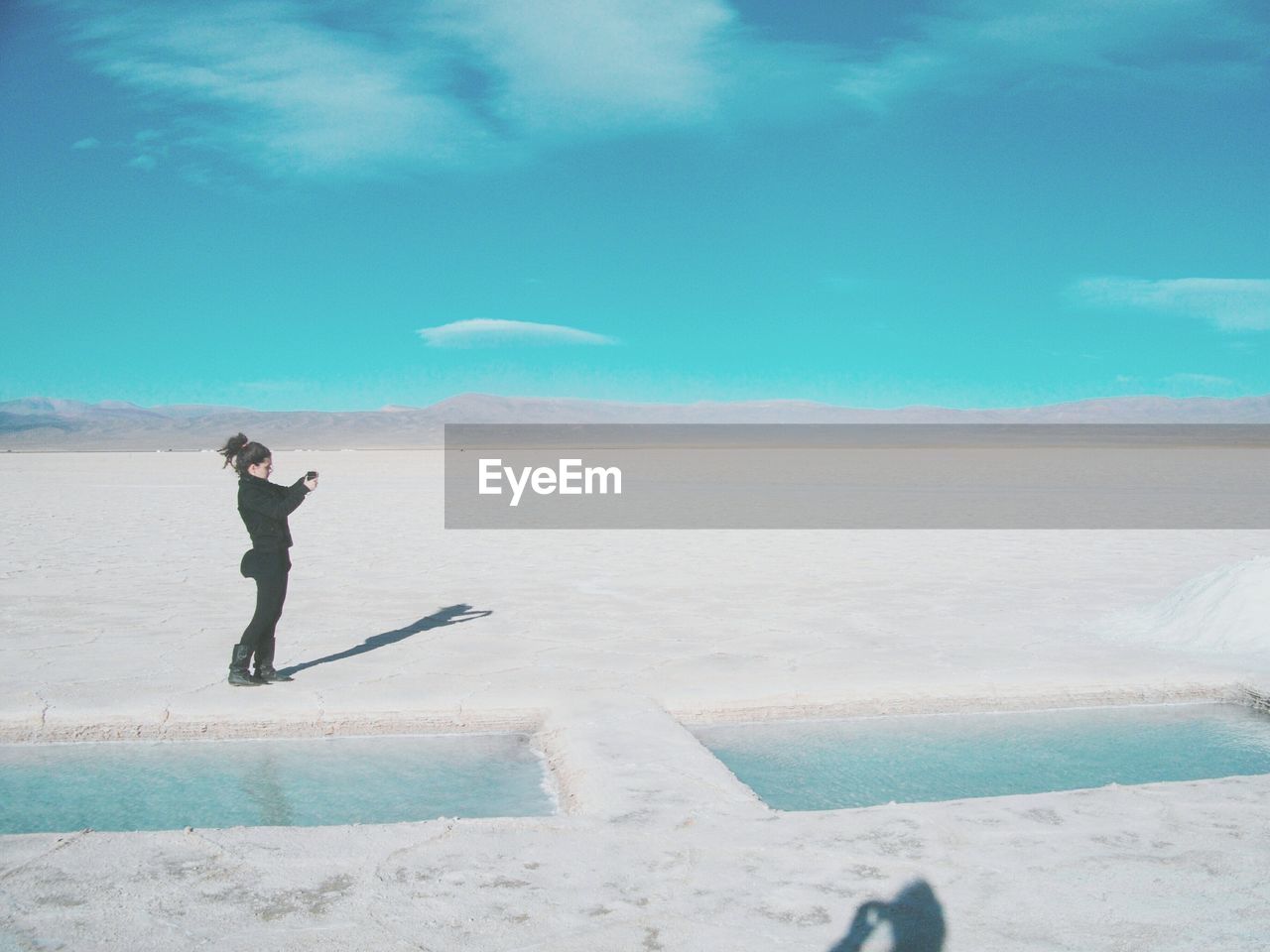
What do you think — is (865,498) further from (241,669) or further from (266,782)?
(266,782)

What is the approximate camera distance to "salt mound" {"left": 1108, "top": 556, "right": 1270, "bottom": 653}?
266 inches

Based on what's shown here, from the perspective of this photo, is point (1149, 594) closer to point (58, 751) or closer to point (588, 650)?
point (588, 650)

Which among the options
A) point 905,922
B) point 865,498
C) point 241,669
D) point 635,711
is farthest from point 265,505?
point 865,498

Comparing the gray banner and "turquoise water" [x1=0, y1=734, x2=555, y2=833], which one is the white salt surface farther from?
the gray banner

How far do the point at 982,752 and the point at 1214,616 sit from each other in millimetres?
2914

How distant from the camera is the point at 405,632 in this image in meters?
7.47

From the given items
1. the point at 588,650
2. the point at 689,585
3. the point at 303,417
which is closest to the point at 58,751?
the point at 588,650

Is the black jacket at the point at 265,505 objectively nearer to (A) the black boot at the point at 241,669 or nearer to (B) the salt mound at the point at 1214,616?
(A) the black boot at the point at 241,669

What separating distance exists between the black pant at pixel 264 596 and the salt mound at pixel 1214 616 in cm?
529

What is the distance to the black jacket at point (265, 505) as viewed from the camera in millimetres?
5652

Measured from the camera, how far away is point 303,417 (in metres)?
158

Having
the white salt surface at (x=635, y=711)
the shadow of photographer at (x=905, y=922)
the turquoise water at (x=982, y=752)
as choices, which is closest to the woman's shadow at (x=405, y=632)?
the white salt surface at (x=635, y=711)

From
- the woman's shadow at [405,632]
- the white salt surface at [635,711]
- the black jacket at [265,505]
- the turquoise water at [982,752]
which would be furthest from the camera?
the woman's shadow at [405,632]

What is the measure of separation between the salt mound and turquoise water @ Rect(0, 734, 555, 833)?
4346mm
